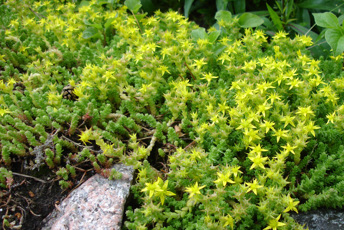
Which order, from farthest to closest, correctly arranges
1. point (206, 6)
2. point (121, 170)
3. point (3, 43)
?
point (206, 6) < point (3, 43) < point (121, 170)

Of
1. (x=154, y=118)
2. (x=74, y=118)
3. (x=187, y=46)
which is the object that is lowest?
(x=154, y=118)

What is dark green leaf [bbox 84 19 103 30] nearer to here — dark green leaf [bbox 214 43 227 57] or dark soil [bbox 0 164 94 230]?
dark green leaf [bbox 214 43 227 57]

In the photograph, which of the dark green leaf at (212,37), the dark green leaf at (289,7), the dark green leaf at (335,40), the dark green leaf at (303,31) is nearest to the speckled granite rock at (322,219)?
the dark green leaf at (335,40)

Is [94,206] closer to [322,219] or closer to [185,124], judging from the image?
[185,124]

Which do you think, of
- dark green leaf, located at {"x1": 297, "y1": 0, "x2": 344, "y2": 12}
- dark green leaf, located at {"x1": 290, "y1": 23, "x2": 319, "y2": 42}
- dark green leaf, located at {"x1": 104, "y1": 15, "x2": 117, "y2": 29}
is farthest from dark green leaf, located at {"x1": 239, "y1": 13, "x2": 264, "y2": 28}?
dark green leaf, located at {"x1": 104, "y1": 15, "x2": 117, "y2": 29}

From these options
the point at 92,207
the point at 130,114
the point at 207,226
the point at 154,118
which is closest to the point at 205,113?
the point at 154,118

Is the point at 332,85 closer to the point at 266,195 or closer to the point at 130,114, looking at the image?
the point at 266,195

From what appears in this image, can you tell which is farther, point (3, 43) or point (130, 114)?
point (3, 43)
